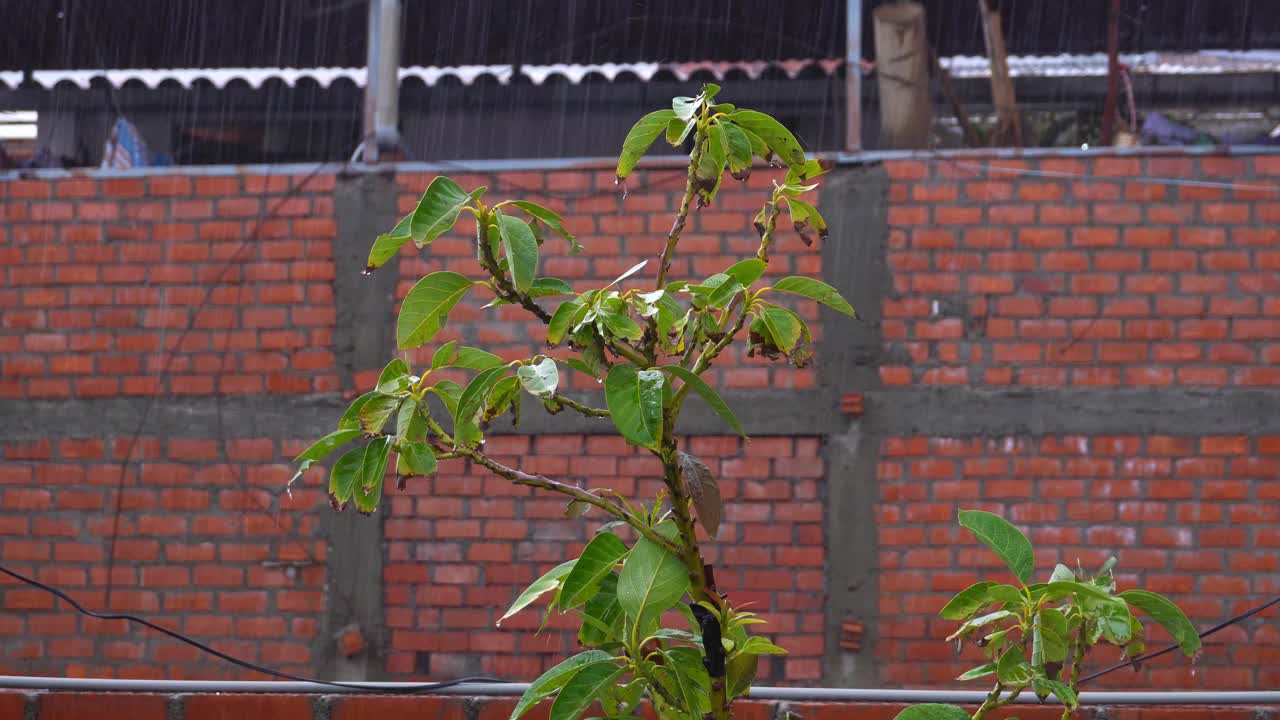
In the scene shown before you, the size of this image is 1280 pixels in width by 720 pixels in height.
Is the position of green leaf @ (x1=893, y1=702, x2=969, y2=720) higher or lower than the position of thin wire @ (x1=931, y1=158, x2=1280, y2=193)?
lower

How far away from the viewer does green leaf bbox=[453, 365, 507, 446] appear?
1175 millimetres

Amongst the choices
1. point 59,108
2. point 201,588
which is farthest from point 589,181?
point 59,108

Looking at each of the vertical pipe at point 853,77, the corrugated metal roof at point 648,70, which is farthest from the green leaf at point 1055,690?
the corrugated metal roof at point 648,70

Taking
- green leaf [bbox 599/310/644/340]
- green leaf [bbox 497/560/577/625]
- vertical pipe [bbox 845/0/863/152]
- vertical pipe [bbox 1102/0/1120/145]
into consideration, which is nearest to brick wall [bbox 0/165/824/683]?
vertical pipe [bbox 845/0/863/152]

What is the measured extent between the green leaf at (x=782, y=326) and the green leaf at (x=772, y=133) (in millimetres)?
208

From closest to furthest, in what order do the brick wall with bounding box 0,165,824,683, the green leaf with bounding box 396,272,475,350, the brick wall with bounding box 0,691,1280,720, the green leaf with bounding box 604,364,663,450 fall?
the green leaf with bounding box 604,364,663,450 < the green leaf with bounding box 396,272,475,350 < the brick wall with bounding box 0,691,1280,720 < the brick wall with bounding box 0,165,824,683

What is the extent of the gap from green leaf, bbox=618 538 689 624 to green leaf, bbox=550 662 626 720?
0.25 feet

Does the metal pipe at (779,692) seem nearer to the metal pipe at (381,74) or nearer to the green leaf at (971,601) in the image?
the green leaf at (971,601)

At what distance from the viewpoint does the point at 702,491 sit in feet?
4.05

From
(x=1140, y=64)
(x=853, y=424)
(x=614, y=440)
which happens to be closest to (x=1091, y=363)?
(x=853, y=424)

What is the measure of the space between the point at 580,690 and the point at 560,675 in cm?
4

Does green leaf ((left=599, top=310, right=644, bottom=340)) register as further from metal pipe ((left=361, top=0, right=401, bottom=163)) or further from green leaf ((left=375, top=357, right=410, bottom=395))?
metal pipe ((left=361, top=0, right=401, bottom=163))

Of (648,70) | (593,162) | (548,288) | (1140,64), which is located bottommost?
(548,288)

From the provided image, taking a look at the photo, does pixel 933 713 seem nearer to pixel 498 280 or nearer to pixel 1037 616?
pixel 1037 616
